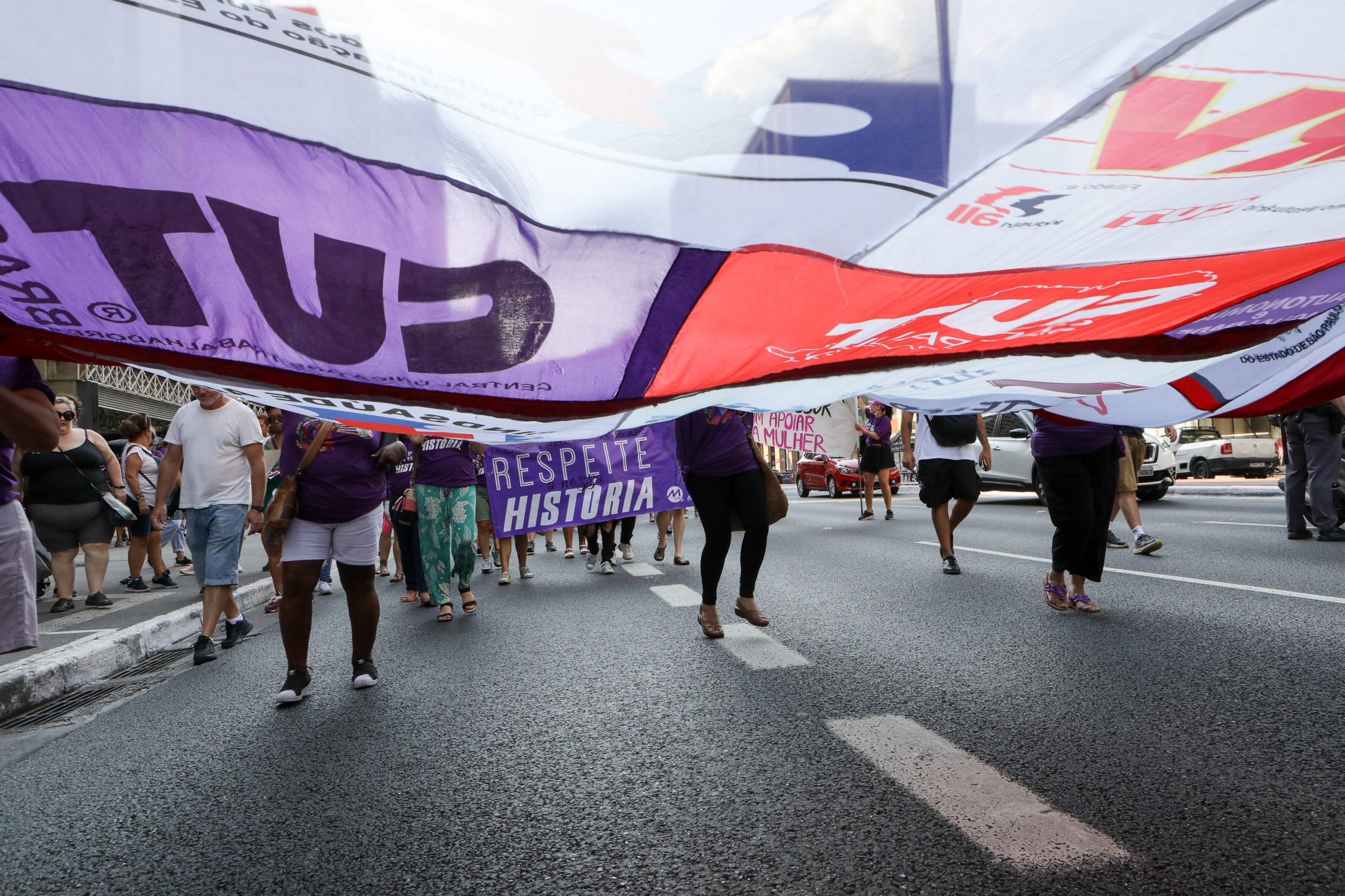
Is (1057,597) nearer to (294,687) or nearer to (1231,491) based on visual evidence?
(294,687)

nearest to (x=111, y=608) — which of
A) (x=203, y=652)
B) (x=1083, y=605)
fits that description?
(x=203, y=652)

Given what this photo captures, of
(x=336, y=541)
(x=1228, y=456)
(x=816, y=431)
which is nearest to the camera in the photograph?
(x=336, y=541)

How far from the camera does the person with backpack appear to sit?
8.48 meters

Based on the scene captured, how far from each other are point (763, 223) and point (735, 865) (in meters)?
1.66

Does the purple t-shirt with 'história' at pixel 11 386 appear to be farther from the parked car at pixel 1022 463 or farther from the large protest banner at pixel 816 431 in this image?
the parked car at pixel 1022 463

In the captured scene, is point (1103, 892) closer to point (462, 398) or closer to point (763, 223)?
point (763, 223)

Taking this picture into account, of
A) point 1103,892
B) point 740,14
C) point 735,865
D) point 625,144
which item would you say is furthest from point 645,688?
point 740,14

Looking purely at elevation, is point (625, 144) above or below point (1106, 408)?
above

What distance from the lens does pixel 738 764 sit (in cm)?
296

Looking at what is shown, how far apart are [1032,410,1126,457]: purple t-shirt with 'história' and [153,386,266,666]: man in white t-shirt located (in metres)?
5.00

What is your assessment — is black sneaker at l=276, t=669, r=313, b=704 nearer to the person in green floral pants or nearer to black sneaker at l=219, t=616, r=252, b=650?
black sneaker at l=219, t=616, r=252, b=650

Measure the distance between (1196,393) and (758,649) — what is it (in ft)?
8.68

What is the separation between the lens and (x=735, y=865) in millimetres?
2199

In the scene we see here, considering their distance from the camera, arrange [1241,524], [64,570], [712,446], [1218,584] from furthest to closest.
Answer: [1241,524], [64,570], [1218,584], [712,446]
